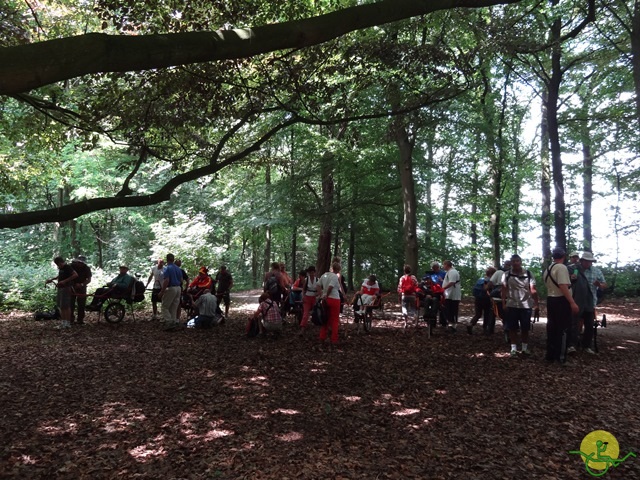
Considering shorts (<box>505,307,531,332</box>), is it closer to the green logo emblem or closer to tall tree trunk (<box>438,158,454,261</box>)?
the green logo emblem

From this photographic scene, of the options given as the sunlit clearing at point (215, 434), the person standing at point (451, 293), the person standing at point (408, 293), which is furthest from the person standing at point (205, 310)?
the sunlit clearing at point (215, 434)

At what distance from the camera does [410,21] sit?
29.8ft

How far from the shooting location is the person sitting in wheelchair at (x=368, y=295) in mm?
10141

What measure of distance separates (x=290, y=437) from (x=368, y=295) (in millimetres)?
6074

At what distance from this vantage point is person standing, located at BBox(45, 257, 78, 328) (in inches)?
409

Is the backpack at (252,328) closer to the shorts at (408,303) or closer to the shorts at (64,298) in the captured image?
the shorts at (408,303)

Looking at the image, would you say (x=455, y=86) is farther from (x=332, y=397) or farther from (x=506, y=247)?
(x=506, y=247)

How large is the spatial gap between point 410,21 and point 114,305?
10.8m

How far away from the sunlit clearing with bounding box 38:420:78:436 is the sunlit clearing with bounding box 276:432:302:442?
7.31ft

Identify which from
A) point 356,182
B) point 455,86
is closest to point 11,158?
point 356,182

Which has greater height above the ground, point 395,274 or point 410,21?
point 410,21

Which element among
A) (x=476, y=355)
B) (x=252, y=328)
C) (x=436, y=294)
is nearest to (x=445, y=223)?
(x=436, y=294)

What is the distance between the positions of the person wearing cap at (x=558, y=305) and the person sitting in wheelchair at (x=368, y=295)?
3931 millimetres

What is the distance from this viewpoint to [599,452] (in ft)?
13.4
